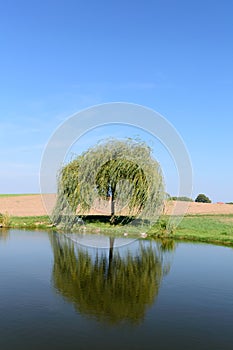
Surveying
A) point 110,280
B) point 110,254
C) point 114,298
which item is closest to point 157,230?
point 110,254

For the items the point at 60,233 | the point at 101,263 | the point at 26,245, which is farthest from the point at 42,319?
the point at 60,233

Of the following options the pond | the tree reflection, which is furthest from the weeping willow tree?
the pond

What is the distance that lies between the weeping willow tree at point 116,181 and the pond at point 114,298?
23.4 feet

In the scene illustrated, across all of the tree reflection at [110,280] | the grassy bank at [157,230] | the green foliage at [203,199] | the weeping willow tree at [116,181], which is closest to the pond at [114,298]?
the tree reflection at [110,280]

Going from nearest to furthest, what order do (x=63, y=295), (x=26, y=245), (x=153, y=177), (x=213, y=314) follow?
(x=213, y=314), (x=63, y=295), (x=26, y=245), (x=153, y=177)

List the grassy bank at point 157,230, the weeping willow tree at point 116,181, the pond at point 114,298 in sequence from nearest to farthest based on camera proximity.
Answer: the pond at point 114,298 < the grassy bank at point 157,230 < the weeping willow tree at point 116,181

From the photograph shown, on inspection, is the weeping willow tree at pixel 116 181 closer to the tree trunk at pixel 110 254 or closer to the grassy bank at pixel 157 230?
the grassy bank at pixel 157 230

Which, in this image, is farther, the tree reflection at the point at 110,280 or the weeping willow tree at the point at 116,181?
the weeping willow tree at the point at 116,181

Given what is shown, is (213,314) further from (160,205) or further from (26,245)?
(160,205)

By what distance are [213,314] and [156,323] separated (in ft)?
6.63

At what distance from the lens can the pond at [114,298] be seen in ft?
28.6

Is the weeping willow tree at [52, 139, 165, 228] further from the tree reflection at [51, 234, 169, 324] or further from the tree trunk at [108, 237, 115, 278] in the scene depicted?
the tree reflection at [51, 234, 169, 324]

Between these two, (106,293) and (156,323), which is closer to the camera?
(156,323)

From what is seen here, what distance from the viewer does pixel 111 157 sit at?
27594 mm
